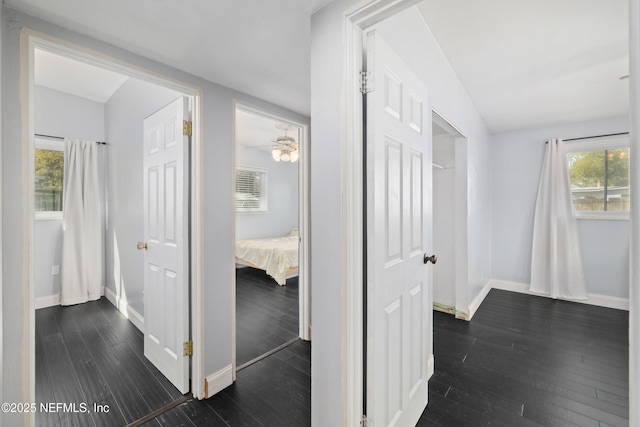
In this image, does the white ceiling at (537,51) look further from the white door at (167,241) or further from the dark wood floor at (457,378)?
the dark wood floor at (457,378)

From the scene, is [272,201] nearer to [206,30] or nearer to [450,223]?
[450,223]

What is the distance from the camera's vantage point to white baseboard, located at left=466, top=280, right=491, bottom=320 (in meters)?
3.11

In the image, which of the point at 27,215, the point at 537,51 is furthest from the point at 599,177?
the point at 27,215

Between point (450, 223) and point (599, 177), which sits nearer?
point (450, 223)

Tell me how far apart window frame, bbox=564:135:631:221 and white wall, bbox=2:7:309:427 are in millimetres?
4116

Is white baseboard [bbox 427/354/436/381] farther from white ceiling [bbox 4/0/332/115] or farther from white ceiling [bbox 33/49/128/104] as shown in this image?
white ceiling [bbox 33/49/128/104]

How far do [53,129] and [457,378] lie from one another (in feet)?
16.3

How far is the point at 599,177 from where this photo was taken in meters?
3.47

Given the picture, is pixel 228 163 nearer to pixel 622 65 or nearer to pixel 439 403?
pixel 439 403

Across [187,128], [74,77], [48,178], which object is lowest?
[48,178]

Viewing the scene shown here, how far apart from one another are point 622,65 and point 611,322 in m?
2.67

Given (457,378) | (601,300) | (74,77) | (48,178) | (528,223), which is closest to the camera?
(457,378)

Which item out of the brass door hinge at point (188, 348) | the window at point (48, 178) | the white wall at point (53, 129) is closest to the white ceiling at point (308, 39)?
the brass door hinge at point (188, 348)

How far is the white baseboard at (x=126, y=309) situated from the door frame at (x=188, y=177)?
1323 millimetres
